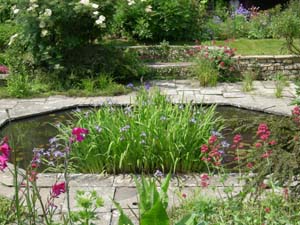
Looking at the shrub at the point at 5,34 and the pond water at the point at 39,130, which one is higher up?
the shrub at the point at 5,34

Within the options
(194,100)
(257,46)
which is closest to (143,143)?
(194,100)

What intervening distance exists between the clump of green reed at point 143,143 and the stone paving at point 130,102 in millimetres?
159

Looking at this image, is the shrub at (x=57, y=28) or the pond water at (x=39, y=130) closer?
the pond water at (x=39, y=130)

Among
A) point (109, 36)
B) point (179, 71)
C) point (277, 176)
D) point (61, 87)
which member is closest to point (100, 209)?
point (277, 176)

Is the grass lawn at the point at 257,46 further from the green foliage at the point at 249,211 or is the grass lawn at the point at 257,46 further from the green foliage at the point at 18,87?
the green foliage at the point at 249,211

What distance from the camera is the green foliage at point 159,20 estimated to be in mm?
9914

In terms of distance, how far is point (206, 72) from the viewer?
26.2 ft

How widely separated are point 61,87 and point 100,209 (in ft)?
14.1

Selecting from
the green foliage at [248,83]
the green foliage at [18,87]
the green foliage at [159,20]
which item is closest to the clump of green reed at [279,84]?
the green foliage at [248,83]

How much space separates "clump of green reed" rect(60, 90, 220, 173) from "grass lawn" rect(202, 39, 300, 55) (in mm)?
4626

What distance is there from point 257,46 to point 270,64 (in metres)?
1.11

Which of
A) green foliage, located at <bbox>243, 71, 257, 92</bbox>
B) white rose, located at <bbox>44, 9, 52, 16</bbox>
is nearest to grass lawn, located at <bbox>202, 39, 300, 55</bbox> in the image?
green foliage, located at <bbox>243, 71, 257, 92</bbox>

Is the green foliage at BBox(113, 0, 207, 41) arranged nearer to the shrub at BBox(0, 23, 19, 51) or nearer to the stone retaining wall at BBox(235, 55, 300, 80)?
the shrub at BBox(0, 23, 19, 51)

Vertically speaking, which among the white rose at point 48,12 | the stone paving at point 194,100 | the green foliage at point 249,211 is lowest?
the stone paving at point 194,100
